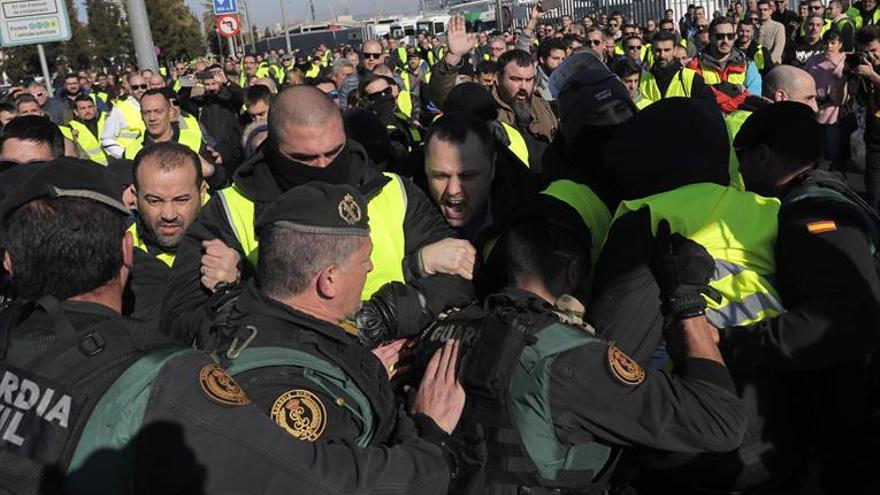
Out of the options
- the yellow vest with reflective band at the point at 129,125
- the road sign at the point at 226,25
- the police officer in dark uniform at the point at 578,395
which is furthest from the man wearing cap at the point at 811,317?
the road sign at the point at 226,25

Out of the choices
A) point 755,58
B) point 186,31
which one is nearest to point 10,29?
point 755,58

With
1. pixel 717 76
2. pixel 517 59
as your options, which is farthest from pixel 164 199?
pixel 717 76

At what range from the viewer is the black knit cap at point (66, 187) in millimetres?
1819

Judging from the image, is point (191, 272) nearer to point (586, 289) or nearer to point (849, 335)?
point (586, 289)

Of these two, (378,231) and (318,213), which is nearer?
(318,213)

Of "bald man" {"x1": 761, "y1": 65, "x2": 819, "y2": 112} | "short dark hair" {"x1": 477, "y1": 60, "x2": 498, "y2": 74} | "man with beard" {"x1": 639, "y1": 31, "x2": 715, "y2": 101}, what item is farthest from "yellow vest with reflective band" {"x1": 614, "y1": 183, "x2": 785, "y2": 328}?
"short dark hair" {"x1": 477, "y1": 60, "x2": 498, "y2": 74}

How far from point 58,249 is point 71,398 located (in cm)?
38

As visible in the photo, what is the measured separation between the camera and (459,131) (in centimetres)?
338

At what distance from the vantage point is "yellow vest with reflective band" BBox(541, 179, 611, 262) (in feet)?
8.78

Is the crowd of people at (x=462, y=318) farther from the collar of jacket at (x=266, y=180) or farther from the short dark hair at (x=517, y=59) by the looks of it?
the short dark hair at (x=517, y=59)

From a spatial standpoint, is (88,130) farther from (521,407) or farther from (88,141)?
(521,407)

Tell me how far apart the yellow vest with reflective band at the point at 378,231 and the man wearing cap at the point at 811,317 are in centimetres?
118

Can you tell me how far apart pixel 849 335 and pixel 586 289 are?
751mm

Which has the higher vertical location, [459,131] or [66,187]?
Answer: [66,187]
